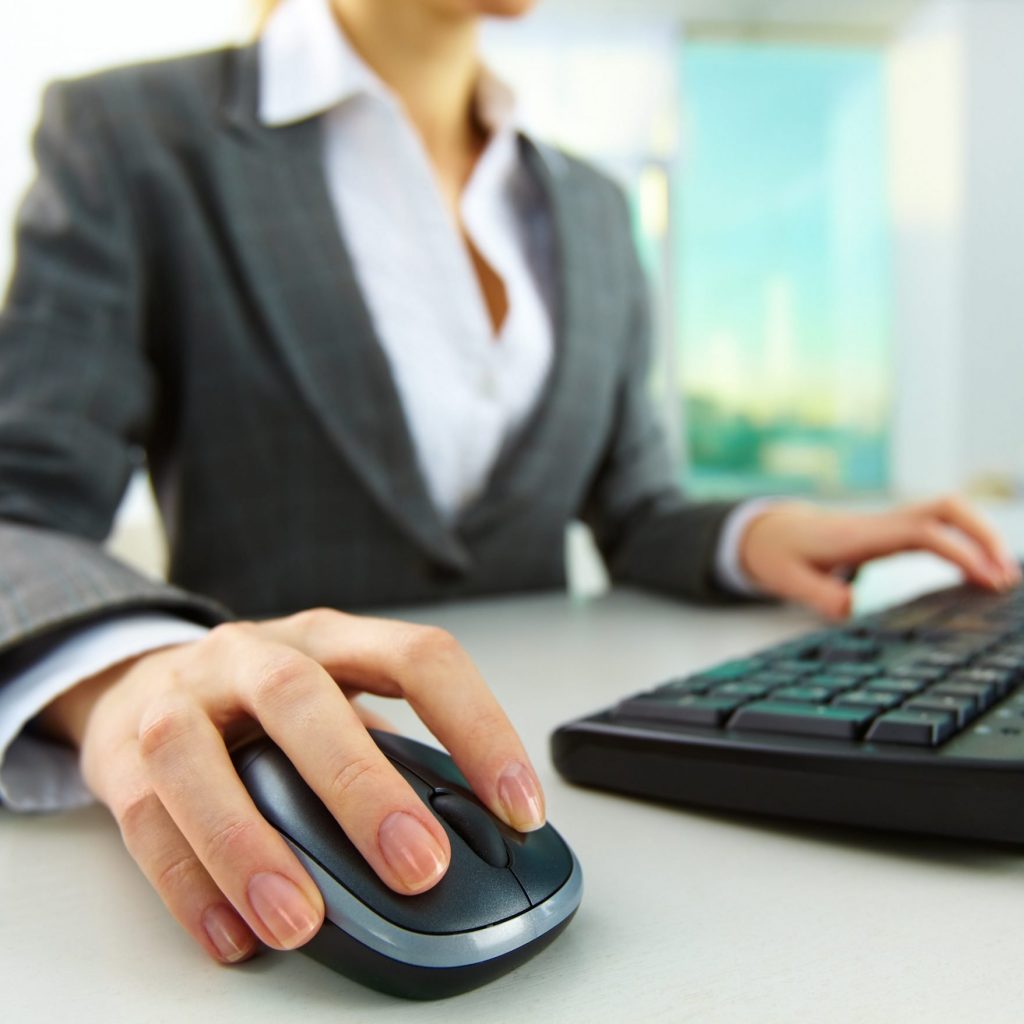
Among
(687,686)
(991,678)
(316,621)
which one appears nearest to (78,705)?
(316,621)

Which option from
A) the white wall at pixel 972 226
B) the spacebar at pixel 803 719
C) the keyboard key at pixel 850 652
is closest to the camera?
the spacebar at pixel 803 719

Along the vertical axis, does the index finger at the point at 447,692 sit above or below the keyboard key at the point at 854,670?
above

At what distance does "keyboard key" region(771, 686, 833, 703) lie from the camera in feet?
1.11

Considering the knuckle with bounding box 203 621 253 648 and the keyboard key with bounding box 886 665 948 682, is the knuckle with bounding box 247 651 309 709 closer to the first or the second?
the knuckle with bounding box 203 621 253 648

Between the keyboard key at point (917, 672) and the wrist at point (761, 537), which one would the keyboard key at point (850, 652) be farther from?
the wrist at point (761, 537)

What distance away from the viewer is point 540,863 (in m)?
0.23

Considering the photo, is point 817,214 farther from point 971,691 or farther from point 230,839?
point 230,839

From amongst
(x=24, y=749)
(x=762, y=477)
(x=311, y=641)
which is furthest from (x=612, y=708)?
(x=762, y=477)

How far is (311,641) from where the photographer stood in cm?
31

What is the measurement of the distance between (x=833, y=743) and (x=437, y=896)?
0.14 metres

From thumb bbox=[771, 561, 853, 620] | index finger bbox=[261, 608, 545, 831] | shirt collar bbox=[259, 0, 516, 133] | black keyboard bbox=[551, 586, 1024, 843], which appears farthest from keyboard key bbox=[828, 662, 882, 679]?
shirt collar bbox=[259, 0, 516, 133]

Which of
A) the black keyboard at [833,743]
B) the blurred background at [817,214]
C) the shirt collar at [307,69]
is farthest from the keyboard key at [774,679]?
the blurred background at [817,214]

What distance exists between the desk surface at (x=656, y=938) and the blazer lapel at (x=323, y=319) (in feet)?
1.50

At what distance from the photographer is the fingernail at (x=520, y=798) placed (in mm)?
245
